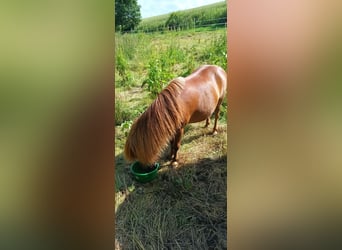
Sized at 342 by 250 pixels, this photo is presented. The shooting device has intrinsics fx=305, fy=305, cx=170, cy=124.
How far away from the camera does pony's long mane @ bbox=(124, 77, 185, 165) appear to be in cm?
174

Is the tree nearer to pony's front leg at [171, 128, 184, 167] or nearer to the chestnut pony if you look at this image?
the chestnut pony

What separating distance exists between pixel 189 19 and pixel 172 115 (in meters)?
0.55

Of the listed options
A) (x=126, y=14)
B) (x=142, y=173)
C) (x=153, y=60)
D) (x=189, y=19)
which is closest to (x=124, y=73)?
(x=153, y=60)

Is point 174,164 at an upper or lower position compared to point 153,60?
lower

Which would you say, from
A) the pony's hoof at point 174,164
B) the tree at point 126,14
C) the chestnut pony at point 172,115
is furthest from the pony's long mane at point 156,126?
the tree at point 126,14

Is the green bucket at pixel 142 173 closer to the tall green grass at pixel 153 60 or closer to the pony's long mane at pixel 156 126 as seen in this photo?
the pony's long mane at pixel 156 126

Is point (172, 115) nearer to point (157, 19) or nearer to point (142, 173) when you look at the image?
point (142, 173)

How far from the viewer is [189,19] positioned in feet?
5.63
